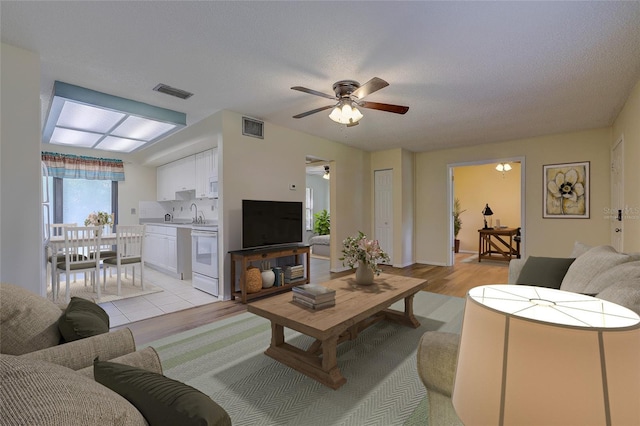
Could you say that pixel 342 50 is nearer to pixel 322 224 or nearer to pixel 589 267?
pixel 589 267

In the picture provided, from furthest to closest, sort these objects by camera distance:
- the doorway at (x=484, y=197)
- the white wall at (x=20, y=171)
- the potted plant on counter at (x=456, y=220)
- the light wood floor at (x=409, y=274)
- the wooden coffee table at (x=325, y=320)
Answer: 1. the potted plant on counter at (x=456, y=220)
2. the doorway at (x=484, y=197)
3. the light wood floor at (x=409, y=274)
4. the white wall at (x=20, y=171)
5. the wooden coffee table at (x=325, y=320)

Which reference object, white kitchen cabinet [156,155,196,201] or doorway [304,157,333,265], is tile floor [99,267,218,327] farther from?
doorway [304,157,333,265]

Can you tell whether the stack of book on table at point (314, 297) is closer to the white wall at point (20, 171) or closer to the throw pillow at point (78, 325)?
the throw pillow at point (78, 325)

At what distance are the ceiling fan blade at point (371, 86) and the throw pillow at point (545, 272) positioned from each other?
186 centimetres

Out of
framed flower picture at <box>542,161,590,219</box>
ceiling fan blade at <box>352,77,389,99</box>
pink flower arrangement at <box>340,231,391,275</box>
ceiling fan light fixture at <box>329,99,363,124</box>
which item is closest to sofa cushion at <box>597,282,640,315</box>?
pink flower arrangement at <box>340,231,391,275</box>

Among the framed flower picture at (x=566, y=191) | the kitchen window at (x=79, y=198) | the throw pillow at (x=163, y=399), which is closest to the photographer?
the throw pillow at (x=163, y=399)

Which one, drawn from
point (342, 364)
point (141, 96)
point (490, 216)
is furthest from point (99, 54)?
point (490, 216)

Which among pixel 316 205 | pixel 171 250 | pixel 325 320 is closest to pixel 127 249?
pixel 171 250

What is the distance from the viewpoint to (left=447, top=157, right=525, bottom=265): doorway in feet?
24.8

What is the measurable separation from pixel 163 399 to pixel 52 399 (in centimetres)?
24

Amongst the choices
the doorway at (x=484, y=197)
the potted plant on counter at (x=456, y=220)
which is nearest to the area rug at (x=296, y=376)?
the potted plant on counter at (x=456, y=220)

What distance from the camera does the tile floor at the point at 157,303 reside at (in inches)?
127

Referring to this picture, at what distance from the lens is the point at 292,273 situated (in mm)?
4312

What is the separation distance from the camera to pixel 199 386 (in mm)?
1924
